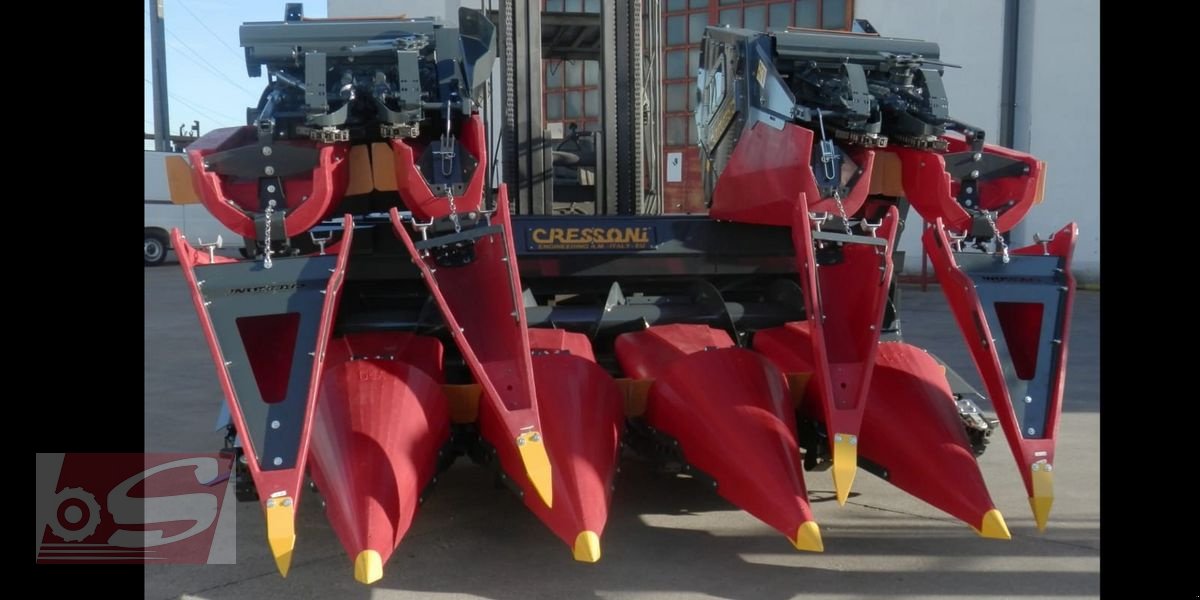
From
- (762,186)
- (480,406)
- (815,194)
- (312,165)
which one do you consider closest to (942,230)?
(815,194)

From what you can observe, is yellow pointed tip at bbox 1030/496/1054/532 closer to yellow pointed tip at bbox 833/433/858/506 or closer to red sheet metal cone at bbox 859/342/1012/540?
red sheet metal cone at bbox 859/342/1012/540

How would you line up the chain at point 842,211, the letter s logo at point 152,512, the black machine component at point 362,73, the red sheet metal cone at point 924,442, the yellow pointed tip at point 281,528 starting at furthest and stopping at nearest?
1. the letter s logo at point 152,512
2. the chain at point 842,211
3. the black machine component at point 362,73
4. the red sheet metal cone at point 924,442
5. the yellow pointed tip at point 281,528

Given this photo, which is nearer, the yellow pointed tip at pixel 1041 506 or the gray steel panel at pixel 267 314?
the gray steel panel at pixel 267 314

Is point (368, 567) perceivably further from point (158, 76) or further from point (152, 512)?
point (158, 76)

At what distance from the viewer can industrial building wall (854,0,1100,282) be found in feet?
43.7

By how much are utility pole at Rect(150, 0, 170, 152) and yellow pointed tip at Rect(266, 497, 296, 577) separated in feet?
67.0

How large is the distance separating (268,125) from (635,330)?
194 cm

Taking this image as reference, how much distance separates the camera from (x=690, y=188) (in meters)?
14.3

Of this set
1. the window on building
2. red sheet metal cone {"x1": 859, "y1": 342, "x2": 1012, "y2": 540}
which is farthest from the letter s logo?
the window on building

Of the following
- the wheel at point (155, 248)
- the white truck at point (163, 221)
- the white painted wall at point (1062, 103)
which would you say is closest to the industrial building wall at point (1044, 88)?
the white painted wall at point (1062, 103)

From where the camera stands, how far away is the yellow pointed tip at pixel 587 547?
348cm

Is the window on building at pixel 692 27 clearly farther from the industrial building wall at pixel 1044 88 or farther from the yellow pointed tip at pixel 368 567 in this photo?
the yellow pointed tip at pixel 368 567

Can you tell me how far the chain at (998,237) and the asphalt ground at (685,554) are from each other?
1201 millimetres

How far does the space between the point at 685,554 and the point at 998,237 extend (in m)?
1.82
